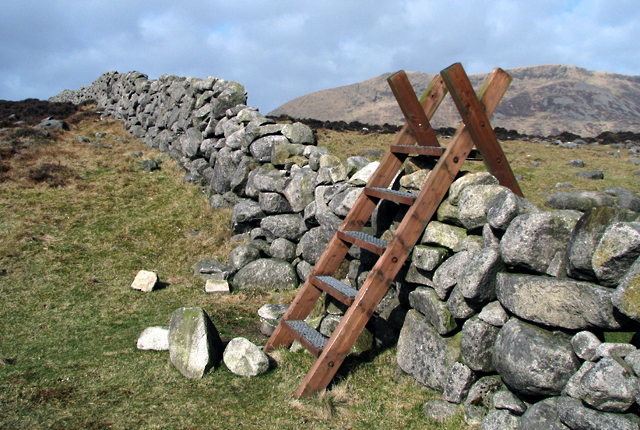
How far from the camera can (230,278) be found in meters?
7.66

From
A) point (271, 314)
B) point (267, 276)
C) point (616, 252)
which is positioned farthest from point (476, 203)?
point (267, 276)

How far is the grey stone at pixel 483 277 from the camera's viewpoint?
3.47m

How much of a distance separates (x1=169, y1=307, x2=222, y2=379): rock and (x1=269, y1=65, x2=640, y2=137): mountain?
8369 cm

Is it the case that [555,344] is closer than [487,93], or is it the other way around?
[555,344]

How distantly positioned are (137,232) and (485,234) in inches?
305

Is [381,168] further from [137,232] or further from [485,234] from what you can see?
[137,232]

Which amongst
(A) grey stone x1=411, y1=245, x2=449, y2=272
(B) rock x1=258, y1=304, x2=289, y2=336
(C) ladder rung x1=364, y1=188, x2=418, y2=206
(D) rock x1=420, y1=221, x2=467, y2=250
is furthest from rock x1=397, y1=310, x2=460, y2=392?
(B) rock x1=258, y1=304, x2=289, y2=336

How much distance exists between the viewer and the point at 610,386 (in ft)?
7.86

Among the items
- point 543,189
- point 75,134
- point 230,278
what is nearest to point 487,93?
point 543,189

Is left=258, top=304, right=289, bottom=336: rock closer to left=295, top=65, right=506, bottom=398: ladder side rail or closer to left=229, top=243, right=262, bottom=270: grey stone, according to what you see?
left=229, top=243, right=262, bottom=270: grey stone

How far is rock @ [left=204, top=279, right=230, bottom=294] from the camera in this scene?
7.24 m

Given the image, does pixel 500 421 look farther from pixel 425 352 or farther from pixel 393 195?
pixel 393 195

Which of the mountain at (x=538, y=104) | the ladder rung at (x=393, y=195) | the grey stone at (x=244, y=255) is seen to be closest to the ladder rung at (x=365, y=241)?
the ladder rung at (x=393, y=195)

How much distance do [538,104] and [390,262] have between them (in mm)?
139231
